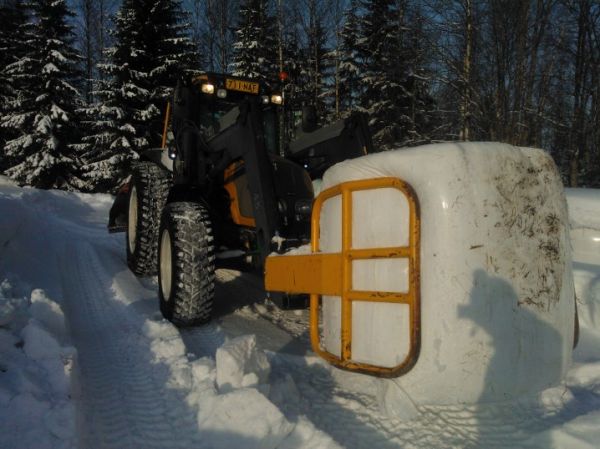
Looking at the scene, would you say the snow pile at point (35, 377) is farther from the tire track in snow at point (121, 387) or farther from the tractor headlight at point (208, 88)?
the tractor headlight at point (208, 88)

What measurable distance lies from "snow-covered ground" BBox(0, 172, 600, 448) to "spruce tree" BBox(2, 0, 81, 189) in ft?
62.9

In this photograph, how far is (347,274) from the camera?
2617 millimetres

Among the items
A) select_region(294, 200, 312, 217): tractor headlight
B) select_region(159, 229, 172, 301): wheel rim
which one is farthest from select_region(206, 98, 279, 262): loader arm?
select_region(159, 229, 172, 301): wheel rim

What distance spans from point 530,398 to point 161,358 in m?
2.23

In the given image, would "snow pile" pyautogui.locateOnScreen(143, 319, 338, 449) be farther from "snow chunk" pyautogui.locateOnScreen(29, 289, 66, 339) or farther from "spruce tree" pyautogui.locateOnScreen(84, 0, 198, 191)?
"spruce tree" pyautogui.locateOnScreen(84, 0, 198, 191)

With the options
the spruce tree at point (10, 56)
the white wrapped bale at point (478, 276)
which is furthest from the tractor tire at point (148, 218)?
the spruce tree at point (10, 56)

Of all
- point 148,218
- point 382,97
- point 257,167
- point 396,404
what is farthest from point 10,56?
point 396,404

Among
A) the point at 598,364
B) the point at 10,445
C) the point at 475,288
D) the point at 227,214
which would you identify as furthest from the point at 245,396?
the point at 227,214

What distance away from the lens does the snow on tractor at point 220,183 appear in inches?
157

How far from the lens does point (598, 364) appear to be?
2988 mm

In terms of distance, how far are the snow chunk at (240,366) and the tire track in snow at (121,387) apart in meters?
0.25

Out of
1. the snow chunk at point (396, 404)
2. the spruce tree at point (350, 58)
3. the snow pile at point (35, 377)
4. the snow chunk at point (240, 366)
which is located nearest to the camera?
the snow pile at point (35, 377)

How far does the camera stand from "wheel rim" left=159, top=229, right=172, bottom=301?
4.45 meters

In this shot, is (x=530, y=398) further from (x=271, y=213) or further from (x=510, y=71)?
(x=510, y=71)
